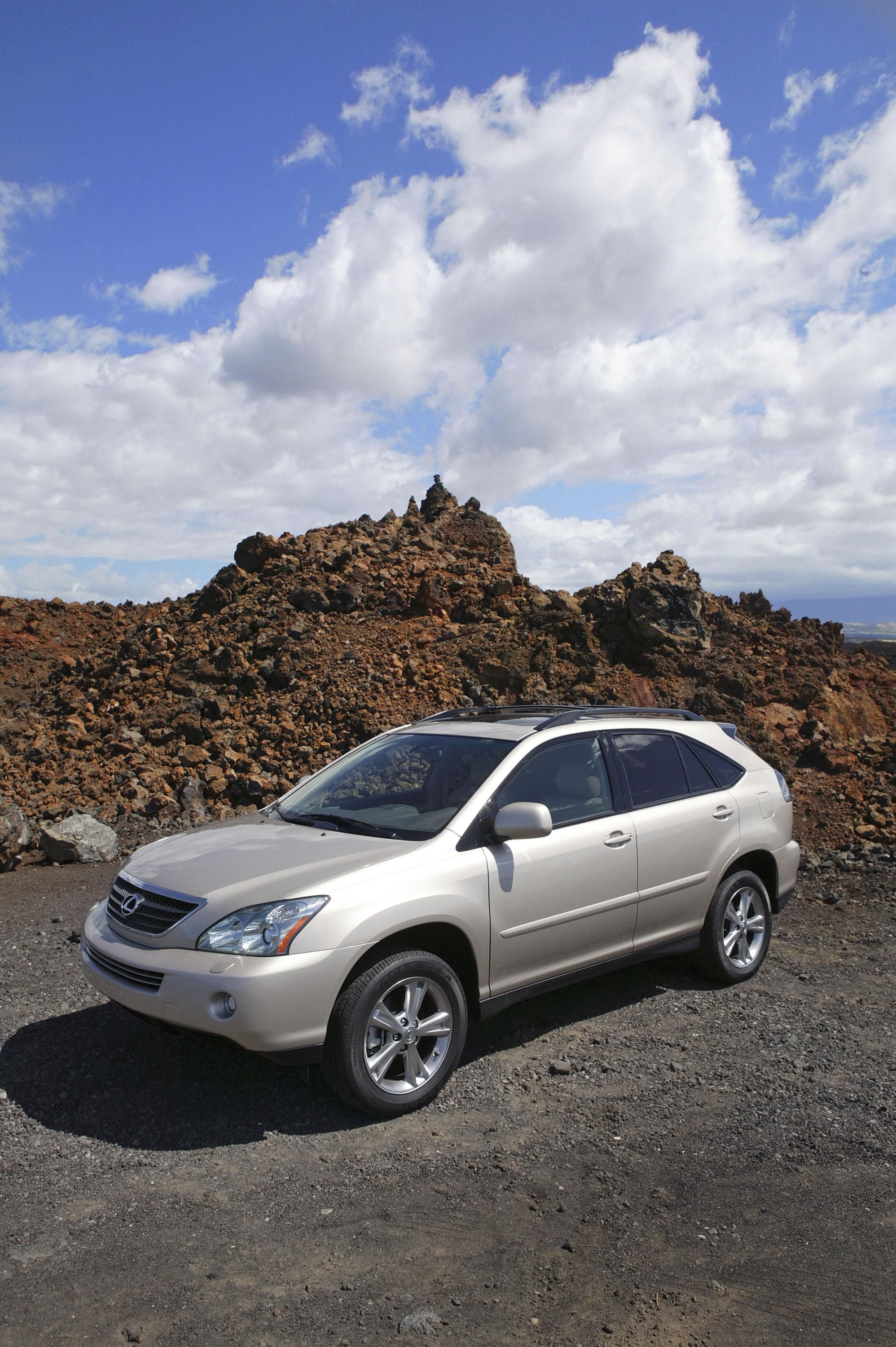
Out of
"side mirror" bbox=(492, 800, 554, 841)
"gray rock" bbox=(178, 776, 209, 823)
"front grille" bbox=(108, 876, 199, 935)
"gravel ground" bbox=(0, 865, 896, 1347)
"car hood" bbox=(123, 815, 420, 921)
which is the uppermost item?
"side mirror" bbox=(492, 800, 554, 841)

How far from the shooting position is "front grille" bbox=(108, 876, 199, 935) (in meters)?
4.03

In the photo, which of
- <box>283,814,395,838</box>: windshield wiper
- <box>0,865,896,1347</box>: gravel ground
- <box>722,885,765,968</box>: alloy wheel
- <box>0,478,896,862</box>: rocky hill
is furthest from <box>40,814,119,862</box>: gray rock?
<box>722,885,765,968</box>: alloy wheel

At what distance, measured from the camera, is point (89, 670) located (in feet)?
51.2

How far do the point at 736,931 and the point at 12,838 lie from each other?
23.8ft

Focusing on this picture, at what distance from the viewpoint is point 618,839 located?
500 cm

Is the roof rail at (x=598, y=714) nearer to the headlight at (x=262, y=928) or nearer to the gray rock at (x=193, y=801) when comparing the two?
the headlight at (x=262, y=928)

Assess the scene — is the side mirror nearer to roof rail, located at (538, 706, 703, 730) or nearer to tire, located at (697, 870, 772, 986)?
roof rail, located at (538, 706, 703, 730)

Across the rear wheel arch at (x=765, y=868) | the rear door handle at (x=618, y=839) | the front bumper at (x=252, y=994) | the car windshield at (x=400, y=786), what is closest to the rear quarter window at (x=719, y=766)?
the rear wheel arch at (x=765, y=868)

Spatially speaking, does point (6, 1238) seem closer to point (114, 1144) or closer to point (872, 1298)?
point (114, 1144)

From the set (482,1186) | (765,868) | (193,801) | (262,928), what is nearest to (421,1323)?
(482,1186)

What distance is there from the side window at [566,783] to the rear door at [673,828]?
19 cm

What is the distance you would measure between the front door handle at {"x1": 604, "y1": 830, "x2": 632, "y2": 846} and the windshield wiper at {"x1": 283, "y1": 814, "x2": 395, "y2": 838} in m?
1.21

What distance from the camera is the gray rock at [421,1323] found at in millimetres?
2693

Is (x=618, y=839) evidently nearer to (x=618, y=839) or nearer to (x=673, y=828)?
(x=618, y=839)
